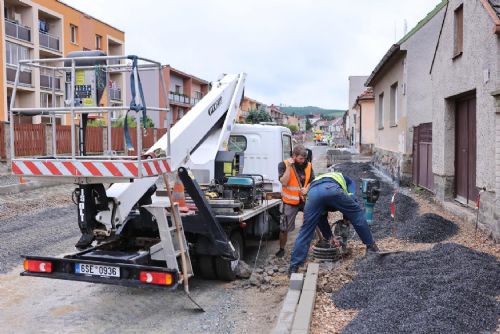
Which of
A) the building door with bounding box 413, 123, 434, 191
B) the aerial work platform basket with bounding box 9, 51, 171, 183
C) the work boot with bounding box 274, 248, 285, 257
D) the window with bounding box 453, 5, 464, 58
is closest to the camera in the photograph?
the aerial work platform basket with bounding box 9, 51, 171, 183

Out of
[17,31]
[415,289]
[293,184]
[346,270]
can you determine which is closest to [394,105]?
[293,184]

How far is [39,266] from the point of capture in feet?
18.6

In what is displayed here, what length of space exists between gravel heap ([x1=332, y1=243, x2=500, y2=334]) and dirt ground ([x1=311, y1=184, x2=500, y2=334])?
13cm

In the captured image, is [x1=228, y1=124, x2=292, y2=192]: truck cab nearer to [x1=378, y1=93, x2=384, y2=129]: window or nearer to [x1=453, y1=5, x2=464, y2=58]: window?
[x1=453, y1=5, x2=464, y2=58]: window

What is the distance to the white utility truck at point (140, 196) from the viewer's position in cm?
538

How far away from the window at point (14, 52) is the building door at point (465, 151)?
1220 inches

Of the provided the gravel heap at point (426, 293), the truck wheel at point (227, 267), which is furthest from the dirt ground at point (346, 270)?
the truck wheel at point (227, 267)

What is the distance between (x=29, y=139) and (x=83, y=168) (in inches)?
662

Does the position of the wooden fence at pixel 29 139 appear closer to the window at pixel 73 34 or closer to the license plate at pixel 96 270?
the license plate at pixel 96 270

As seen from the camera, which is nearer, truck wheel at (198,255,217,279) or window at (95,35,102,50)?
truck wheel at (198,255,217,279)

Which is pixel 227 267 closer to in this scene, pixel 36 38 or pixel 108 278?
pixel 108 278

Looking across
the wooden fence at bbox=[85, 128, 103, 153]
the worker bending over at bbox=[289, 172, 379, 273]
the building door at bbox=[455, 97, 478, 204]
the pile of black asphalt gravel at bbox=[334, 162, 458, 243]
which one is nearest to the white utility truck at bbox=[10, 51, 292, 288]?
the worker bending over at bbox=[289, 172, 379, 273]

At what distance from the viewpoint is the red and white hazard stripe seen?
527 cm

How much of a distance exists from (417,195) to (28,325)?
10.7 m
